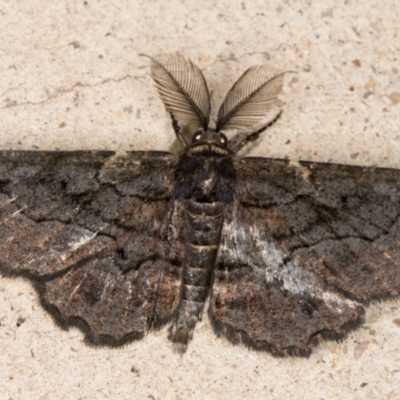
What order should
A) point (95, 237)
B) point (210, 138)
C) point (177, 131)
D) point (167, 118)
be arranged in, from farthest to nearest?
point (167, 118) < point (177, 131) < point (210, 138) < point (95, 237)

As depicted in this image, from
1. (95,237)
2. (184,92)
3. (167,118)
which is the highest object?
(184,92)

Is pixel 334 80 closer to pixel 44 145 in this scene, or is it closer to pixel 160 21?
pixel 160 21

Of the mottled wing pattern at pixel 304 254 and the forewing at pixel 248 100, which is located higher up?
the forewing at pixel 248 100

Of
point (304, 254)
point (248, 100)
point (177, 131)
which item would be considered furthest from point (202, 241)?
point (248, 100)

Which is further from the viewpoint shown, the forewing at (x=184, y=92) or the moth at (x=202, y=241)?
the forewing at (x=184, y=92)

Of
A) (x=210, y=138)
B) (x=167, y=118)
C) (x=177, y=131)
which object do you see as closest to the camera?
(x=210, y=138)

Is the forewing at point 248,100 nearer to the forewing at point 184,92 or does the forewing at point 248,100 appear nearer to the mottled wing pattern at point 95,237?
the forewing at point 184,92

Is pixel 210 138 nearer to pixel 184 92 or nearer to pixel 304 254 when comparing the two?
pixel 184 92

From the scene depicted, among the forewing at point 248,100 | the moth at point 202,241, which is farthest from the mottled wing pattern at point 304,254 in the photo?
the forewing at point 248,100
